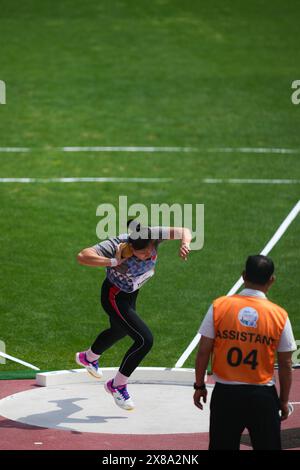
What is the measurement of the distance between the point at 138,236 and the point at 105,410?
2114 millimetres

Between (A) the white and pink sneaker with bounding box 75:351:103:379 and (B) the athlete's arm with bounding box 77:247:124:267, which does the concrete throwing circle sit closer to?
(A) the white and pink sneaker with bounding box 75:351:103:379

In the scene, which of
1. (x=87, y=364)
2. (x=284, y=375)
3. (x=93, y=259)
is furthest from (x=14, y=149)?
(x=284, y=375)

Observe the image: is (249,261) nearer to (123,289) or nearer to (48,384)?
(123,289)

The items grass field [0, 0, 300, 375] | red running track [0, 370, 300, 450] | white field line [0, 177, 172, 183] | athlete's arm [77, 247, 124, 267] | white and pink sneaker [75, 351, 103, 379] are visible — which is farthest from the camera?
white field line [0, 177, 172, 183]

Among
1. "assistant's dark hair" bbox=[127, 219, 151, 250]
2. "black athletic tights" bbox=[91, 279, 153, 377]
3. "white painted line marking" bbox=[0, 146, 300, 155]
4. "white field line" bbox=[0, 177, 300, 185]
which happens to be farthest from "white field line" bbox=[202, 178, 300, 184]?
"assistant's dark hair" bbox=[127, 219, 151, 250]

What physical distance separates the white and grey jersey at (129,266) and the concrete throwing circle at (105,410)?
1402 millimetres

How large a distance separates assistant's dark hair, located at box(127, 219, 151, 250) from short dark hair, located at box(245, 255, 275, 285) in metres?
2.90

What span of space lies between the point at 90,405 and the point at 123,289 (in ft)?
5.00

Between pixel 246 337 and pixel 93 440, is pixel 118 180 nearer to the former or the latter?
pixel 93 440

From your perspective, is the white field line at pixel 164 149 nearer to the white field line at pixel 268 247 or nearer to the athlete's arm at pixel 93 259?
the white field line at pixel 268 247

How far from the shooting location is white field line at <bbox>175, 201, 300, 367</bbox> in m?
14.8

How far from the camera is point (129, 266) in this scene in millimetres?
11453

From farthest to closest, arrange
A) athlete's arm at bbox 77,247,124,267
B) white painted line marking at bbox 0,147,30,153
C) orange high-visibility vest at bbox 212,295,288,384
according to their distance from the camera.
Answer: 1. white painted line marking at bbox 0,147,30,153
2. athlete's arm at bbox 77,247,124,267
3. orange high-visibility vest at bbox 212,295,288,384

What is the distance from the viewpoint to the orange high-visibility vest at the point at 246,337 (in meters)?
8.31
